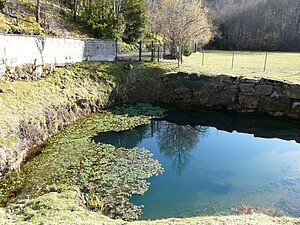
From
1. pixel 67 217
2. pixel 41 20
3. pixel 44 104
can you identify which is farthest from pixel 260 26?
pixel 67 217

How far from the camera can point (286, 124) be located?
15.9 metres

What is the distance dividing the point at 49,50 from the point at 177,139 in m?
10.2

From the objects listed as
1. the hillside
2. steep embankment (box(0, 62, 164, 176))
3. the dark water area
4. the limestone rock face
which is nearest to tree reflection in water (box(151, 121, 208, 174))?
the dark water area

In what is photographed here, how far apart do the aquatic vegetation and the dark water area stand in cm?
53

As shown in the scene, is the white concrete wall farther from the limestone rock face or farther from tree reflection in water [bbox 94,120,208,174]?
tree reflection in water [bbox 94,120,208,174]

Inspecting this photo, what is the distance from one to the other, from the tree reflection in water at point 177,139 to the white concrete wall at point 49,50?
8.11 meters

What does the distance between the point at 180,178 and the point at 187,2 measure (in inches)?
774

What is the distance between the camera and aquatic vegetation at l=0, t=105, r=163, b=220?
821 centimetres

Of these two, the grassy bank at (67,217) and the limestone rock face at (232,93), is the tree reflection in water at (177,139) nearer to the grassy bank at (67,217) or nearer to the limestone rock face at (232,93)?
the limestone rock face at (232,93)

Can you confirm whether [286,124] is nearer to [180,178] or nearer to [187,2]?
[180,178]

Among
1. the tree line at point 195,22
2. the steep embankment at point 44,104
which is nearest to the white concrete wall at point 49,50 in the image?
the steep embankment at point 44,104

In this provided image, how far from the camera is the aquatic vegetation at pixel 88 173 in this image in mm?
8215

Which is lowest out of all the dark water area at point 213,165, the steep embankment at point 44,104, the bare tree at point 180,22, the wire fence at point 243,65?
the dark water area at point 213,165

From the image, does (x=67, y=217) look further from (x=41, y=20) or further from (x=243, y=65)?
(x=41, y=20)
